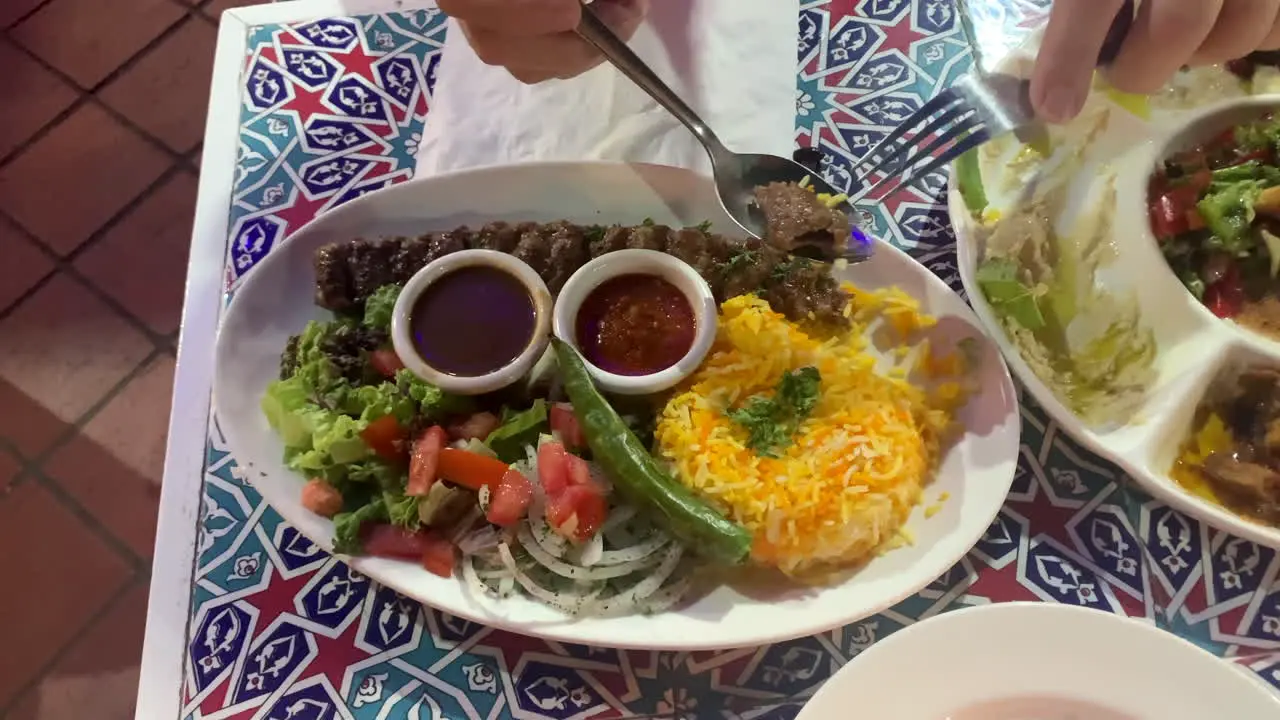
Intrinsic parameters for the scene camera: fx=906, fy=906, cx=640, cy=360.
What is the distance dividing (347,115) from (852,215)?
1722 mm

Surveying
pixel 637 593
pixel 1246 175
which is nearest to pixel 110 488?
pixel 637 593

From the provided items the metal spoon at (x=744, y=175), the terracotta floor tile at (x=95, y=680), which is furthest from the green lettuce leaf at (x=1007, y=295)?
the terracotta floor tile at (x=95, y=680)

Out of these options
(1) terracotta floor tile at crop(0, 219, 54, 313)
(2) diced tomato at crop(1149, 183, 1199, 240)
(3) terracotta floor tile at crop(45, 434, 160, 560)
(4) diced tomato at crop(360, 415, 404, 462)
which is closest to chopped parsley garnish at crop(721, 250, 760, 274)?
(4) diced tomato at crop(360, 415, 404, 462)

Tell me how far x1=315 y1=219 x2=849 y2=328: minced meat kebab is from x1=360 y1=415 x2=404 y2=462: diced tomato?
422 mm

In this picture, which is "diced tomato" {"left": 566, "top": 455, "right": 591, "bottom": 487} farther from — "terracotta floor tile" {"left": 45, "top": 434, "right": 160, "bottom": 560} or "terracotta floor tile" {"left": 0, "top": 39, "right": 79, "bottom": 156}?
"terracotta floor tile" {"left": 0, "top": 39, "right": 79, "bottom": 156}

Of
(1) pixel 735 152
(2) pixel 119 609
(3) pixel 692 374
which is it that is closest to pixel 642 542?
(3) pixel 692 374

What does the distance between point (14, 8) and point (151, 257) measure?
5.62 ft

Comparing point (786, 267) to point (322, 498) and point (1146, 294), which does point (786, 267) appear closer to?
point (1146, 294)

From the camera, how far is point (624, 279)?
2.50m

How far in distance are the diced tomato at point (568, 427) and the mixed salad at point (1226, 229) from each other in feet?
5.43

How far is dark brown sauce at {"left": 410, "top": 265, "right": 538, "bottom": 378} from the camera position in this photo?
2.42m

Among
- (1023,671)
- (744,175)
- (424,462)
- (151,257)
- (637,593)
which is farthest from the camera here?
(151,257)

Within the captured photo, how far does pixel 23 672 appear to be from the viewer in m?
3.06

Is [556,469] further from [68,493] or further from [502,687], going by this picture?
[68,493]
